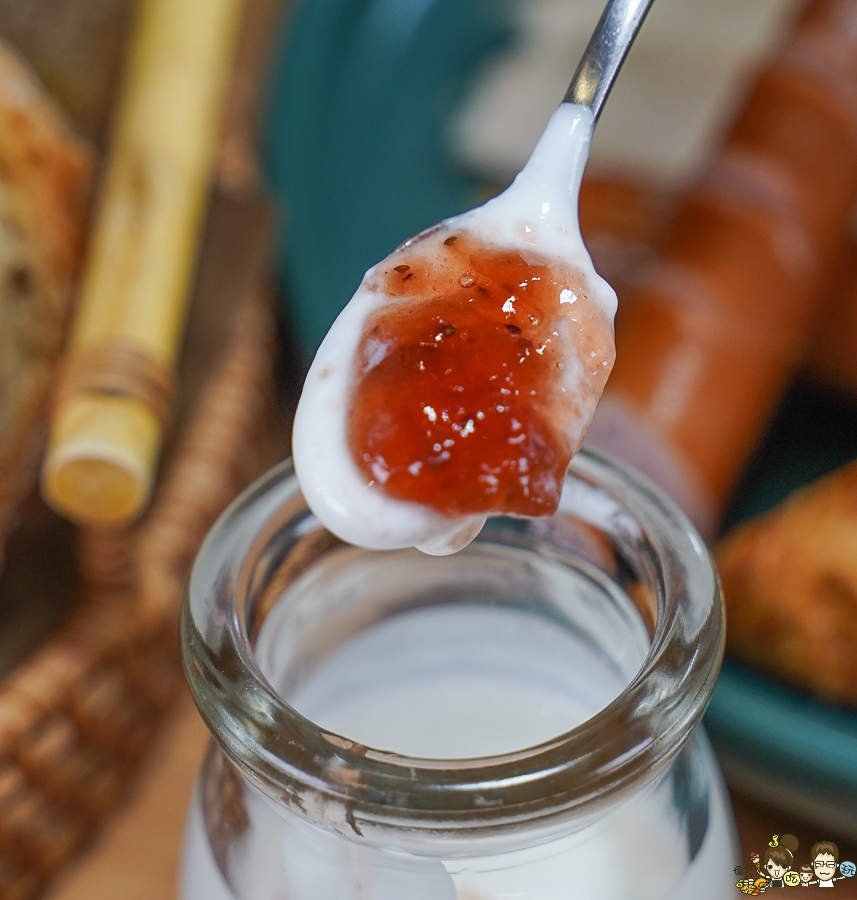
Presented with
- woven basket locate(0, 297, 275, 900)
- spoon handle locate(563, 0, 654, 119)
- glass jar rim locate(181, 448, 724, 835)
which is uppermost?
spoon handle locate(563, 0, 654, 119)

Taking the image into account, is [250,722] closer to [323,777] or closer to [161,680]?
[323,777]

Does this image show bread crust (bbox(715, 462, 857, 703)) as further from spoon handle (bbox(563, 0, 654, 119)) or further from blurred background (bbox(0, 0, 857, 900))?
spoon handle (bbox(563, 0, 654, 119))

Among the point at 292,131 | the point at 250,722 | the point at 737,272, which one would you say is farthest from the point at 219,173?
the point at 250,722

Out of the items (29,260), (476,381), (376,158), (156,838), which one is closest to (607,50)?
(476,381)

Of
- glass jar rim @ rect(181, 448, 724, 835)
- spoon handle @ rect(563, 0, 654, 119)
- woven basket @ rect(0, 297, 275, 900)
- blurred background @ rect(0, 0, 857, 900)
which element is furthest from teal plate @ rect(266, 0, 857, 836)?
spoon handle @ rect(563, 0, 654, 119)

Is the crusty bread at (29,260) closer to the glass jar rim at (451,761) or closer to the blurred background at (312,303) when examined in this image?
the blurred background at (312,303)

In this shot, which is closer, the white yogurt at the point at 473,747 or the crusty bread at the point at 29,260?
the white yogurt at the point at 473,747

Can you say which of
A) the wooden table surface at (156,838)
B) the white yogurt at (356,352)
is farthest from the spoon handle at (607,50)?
the wooden table surface at (156,838)

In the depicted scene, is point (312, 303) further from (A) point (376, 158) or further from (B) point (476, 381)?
(B) point (476, 381)
